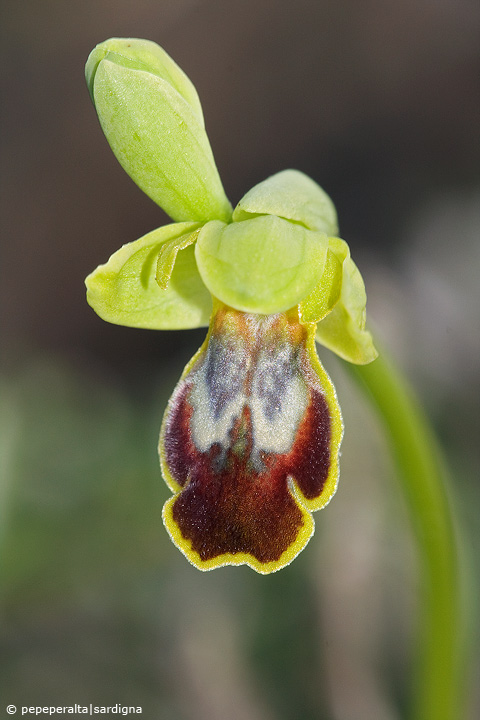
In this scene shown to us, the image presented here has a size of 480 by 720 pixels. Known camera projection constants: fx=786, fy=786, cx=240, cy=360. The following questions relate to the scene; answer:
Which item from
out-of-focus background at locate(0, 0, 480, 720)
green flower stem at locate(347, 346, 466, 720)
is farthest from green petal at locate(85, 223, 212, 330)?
out-of-focus background at locate(0, 0, 480, 720)

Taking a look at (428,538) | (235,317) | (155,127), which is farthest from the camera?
(428,538)

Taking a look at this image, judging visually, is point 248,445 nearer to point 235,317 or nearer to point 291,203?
point 235,317

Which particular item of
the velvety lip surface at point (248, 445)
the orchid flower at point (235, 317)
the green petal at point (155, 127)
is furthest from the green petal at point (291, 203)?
the velvety lip surface at point (248, 445)

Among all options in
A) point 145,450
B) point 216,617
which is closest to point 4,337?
point 145,450

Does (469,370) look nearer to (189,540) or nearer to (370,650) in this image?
(370,650)

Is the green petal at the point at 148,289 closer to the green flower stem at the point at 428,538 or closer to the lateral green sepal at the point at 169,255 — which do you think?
the lateral green sepal at the point at 169,255

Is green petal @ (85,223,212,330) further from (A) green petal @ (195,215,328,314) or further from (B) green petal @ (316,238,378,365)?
(B) green petal @ (316,238,378,365)

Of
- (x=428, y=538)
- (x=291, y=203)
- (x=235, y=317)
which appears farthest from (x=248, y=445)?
(x=428, y=538)
